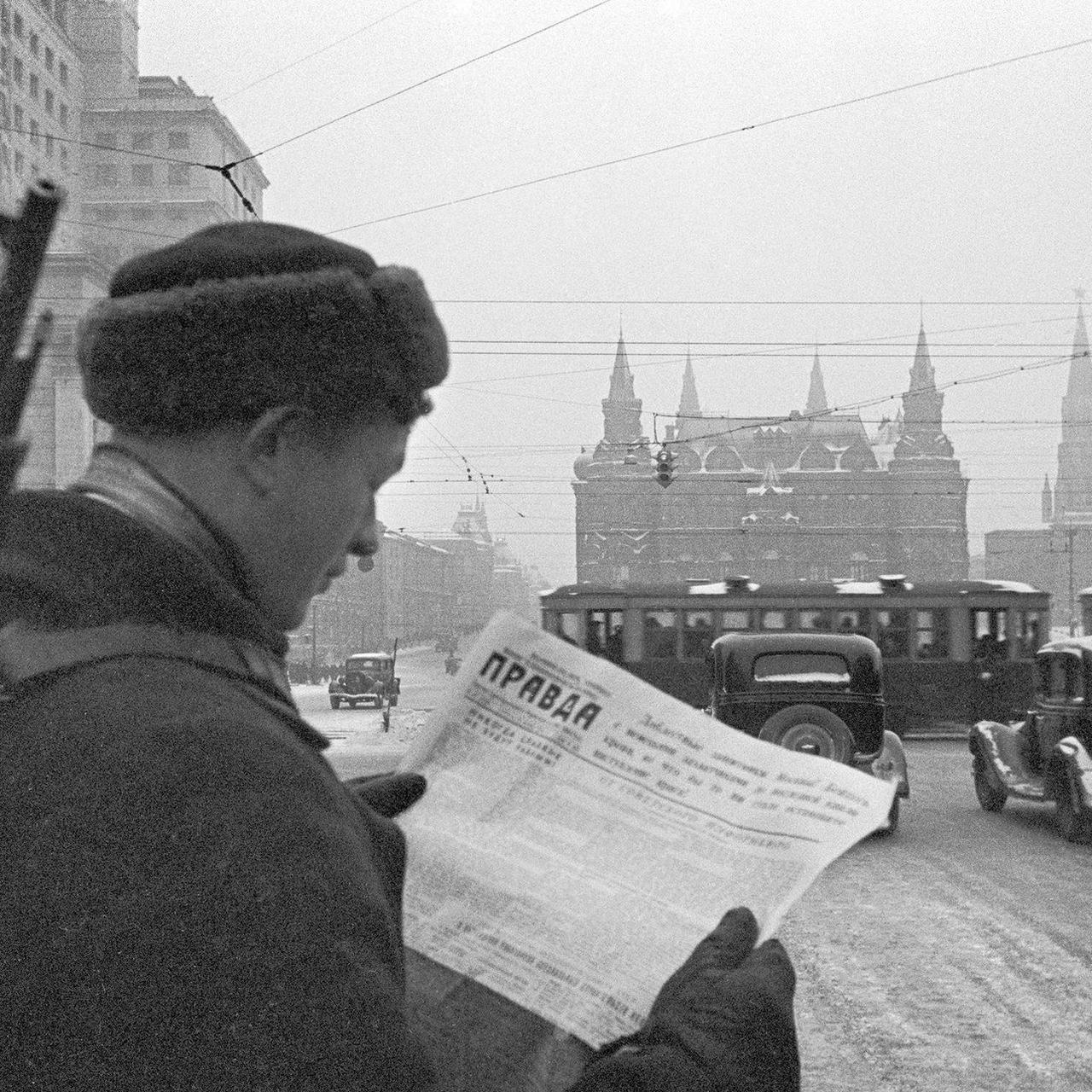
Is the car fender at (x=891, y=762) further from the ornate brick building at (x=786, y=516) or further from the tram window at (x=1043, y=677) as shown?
the ornate brick building at (x=786, y=516)

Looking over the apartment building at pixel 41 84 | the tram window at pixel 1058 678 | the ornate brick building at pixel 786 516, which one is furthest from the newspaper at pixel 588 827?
the ornate brick building at pixel 786 516

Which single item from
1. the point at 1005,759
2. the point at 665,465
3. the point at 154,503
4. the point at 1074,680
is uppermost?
the point at 665,465

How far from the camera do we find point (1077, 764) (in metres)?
11.4

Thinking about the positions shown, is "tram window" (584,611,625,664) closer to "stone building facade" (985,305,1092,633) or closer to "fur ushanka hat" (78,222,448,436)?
"fur ushanka hat" (78,222,448,436)

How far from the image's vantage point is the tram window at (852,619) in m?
26.2

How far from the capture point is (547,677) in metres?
1.74

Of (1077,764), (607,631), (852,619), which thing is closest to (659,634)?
(607,631)

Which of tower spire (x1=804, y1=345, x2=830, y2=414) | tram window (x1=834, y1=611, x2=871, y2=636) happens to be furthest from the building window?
tower spire (x1=804, y1=345, x2=830, y2=414)

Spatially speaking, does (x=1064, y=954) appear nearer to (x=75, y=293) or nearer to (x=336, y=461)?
(x=75, y=293)

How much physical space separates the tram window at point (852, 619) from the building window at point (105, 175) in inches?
570

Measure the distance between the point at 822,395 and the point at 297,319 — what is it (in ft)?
440

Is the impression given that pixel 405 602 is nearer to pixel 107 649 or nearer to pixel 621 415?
pixel 621 415

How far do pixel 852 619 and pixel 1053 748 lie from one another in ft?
45.2

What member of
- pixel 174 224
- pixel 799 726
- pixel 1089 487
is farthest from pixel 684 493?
pixel 799 726
